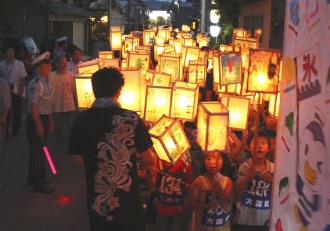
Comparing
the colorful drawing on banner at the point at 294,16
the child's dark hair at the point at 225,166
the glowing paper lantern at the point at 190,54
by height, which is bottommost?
the child's dark hair at the point at 225,166

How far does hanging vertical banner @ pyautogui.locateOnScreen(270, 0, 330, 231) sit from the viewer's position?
1664mm

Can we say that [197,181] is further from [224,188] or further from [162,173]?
[162,173]

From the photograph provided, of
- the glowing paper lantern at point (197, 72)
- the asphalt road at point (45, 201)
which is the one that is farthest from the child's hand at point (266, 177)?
the glowing paper lantern at point (197, 72)

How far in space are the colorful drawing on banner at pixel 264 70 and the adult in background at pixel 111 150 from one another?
224cm

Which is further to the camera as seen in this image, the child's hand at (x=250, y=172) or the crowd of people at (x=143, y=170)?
the child's hand at (x=250, y=172)

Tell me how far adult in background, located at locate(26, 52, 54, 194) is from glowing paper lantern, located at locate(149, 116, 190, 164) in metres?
2.34

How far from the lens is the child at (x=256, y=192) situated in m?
4.36

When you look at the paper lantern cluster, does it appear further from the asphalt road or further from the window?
the window

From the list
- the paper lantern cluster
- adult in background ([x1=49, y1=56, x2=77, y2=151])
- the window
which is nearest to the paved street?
adult in background ([x1=49, y1=56, x2=77, y2=151])

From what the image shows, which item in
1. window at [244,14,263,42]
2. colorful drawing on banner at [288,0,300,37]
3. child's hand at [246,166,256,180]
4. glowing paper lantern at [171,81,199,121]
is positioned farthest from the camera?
window at [244,14,263,42]

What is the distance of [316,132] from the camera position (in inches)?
67.5

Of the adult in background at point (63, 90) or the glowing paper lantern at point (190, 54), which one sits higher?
the glowing paper lantern at point (190, 54)

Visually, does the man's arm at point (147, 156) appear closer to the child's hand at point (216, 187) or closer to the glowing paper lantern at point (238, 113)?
the child's hand at point (216, 187)

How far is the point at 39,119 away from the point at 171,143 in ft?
8.45
